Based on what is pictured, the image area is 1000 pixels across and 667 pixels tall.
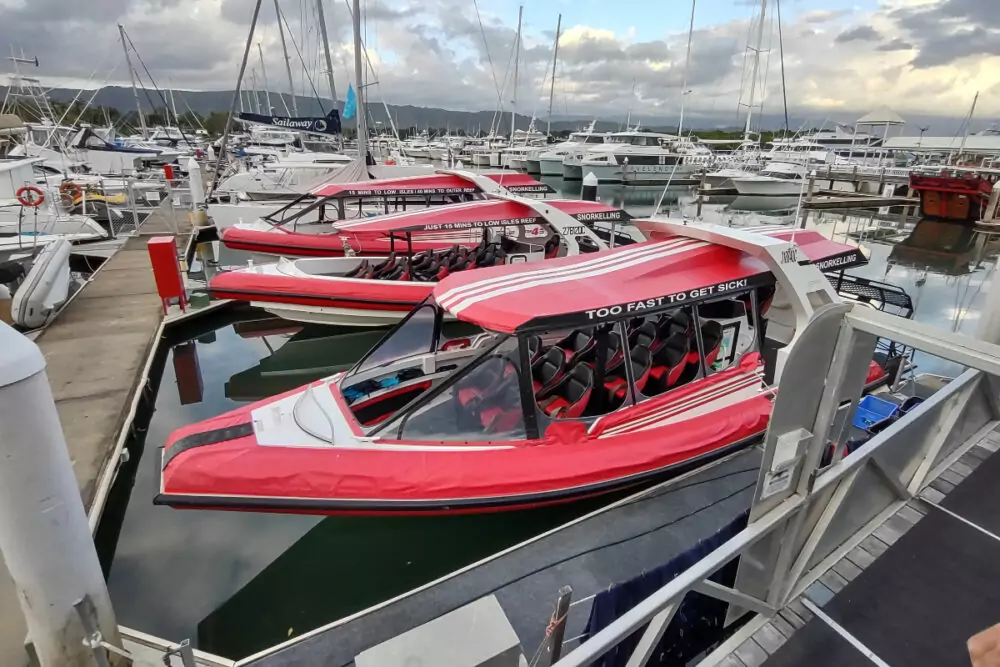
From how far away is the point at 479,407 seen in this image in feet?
15.4

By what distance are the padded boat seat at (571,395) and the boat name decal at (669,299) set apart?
88cm

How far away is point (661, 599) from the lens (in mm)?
1863

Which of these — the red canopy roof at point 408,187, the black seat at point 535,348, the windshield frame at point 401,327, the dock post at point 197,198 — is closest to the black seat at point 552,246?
the red canopy roof at point 408,187

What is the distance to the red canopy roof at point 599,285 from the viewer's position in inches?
167

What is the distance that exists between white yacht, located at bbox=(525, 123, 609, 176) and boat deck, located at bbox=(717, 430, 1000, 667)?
36.8 m

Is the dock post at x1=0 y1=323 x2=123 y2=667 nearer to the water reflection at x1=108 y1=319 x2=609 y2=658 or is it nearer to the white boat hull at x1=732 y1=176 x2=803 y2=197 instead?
the water reflection at x1=108 y1=319 x2=609 y2=658

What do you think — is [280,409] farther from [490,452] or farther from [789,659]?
[789,659]

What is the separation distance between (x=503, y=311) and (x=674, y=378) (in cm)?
214

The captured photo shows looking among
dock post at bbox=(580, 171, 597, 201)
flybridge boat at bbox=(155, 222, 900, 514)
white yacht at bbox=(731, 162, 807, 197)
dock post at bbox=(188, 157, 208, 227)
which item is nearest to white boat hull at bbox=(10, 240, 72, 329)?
flybridge boat at bbox=(155, 222, 900, 514)

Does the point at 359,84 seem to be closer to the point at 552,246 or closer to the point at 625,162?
the point at 552,246

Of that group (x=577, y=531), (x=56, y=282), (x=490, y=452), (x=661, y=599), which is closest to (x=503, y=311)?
(x=490, y=452)

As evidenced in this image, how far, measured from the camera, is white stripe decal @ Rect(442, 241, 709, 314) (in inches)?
178

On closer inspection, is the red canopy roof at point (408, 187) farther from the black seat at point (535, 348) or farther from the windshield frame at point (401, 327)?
the black seat at point (535, 348)

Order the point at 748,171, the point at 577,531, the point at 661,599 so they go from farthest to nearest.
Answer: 1. the point at 748,171
2. the point at 577,531
3. the point at 661,599
